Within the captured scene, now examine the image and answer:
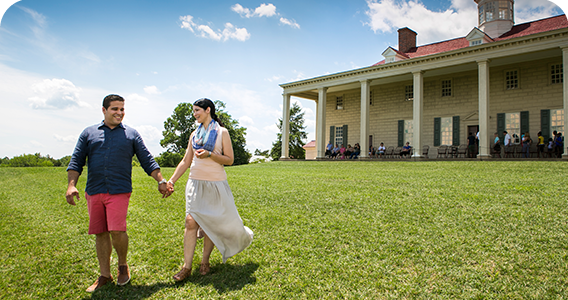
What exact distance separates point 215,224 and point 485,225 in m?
4.24

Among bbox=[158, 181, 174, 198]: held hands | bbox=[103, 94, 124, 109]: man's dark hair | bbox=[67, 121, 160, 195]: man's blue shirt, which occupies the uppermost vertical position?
bbox=[103, 94, 124, 109]: man's dark hair

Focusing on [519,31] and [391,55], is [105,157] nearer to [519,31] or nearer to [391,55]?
[391,55]

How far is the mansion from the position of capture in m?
18.6

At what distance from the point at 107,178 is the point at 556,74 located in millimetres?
24074

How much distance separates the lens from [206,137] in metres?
3.74

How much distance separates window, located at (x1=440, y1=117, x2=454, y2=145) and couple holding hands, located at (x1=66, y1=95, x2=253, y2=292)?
22613 millimetres

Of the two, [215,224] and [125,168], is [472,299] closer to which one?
[215,224]

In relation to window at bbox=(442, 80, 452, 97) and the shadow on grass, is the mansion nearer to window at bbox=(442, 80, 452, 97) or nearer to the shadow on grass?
window at bbox=(442, 80, 452, 97)

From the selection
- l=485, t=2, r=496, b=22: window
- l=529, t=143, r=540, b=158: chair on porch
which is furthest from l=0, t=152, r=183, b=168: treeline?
l=485, t=2, r=496, b=22: window

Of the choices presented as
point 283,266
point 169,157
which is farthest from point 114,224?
point 169,157

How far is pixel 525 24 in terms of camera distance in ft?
74.0

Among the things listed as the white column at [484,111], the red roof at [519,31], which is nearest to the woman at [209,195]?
the white column at [484,111]

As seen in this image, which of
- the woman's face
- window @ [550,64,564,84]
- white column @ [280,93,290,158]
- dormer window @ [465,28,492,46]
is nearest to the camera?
the woman's face


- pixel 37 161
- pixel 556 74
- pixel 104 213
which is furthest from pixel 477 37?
pixel 37 161
